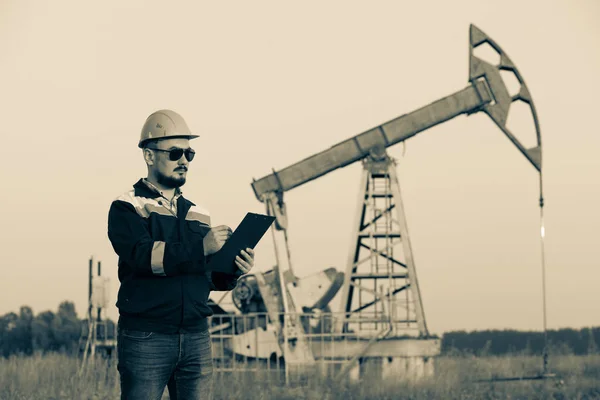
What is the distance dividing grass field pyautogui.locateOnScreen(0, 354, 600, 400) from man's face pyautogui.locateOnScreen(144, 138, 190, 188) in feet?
26.0

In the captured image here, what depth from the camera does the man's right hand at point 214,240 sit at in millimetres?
5234

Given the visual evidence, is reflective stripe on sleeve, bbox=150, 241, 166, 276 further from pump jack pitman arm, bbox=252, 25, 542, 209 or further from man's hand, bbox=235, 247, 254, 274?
pump jack pitman arm, bbox=252, 25, 542, 209

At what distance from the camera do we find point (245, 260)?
5285mm

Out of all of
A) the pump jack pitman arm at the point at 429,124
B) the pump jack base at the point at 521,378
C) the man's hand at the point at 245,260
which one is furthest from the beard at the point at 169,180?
the pump jack pitman arm at the point at 429,124

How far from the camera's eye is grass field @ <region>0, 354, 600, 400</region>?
13.9 m

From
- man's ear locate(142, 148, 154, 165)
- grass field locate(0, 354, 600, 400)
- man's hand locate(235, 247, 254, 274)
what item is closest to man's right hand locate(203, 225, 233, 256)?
man's hand locate(235, 247, 254, 274)

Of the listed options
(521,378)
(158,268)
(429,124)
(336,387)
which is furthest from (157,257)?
(429,124)

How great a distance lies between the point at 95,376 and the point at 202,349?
415 inches

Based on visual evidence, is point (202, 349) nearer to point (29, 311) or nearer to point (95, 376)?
point (95, 376)

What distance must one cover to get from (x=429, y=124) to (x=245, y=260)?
1711 centimetres

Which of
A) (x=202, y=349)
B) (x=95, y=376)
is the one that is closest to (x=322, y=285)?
(x=95, y=376)

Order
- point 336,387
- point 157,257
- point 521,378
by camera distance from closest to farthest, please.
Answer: point 157,257
point 336,387
point 521,378

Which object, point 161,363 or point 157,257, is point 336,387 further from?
point 157,257

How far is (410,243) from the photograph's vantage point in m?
21.8
